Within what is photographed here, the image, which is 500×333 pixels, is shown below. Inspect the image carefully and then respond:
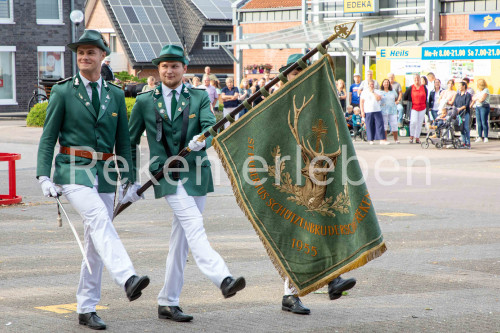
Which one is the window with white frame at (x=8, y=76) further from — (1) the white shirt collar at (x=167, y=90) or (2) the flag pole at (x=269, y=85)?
(2) the flag pole at (x=269, y=85)

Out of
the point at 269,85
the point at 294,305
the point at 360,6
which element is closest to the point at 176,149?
the point at 269,85

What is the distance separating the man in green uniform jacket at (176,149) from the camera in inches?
241

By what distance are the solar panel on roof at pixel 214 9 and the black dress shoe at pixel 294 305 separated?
54904mm

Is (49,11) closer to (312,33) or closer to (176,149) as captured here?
(312,33)

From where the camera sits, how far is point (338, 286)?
6.31m

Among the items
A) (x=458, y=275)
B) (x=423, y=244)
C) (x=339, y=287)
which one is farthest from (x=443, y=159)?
(x=339, y=287)

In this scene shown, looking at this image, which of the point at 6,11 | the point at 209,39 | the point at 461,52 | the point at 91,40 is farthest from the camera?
the point at 209,39

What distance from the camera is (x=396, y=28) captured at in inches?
1345

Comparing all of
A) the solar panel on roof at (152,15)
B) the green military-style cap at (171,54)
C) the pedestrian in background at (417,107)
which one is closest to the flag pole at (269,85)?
the green military-style cap at (171,54)

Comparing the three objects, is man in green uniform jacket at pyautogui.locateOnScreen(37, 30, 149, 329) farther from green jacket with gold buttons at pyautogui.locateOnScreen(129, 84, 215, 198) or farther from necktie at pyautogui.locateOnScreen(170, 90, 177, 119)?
necktie at pyautogui.locateOnScreen(170, 90, 177, 119)

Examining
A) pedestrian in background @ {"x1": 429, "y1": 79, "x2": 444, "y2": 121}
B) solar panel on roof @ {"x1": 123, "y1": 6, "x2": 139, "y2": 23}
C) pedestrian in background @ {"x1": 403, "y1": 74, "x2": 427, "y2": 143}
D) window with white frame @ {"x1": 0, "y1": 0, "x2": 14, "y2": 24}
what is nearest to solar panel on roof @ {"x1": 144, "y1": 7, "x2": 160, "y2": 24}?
solar panel on roof @ {"x1": 123, "y1": 6, "x2": 139, "y2": 23}

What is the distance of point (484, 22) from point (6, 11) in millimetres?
23270

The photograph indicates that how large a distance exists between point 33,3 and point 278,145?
3956 centimetres

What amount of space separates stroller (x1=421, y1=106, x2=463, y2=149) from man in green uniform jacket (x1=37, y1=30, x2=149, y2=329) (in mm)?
17450
